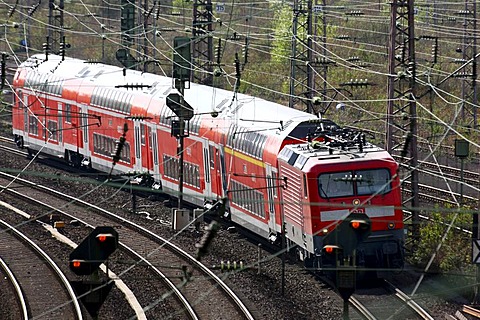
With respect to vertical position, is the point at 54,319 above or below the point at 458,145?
below

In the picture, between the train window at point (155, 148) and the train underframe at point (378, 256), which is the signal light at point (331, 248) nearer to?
the train underframe at point (378, 256)

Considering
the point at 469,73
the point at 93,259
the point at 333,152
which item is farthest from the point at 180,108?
the point at 469,73

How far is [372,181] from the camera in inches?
869

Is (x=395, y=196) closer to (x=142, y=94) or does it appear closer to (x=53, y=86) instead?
(x=142, y=94)

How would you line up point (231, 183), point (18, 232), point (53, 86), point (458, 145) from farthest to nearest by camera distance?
point (53, 86)
point (18, 232)
point (231, 183)
point (458, 145)

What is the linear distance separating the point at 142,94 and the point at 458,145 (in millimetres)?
12019

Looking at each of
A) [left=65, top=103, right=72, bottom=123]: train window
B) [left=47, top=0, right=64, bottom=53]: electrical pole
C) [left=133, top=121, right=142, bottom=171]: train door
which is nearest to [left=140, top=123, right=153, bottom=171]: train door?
[left=133, top=121, right=142, bottom=171]: train door

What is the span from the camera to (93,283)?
13664 mm

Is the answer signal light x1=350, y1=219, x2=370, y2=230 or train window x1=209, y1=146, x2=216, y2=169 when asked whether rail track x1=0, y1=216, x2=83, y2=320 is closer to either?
train window x1=209, y1=146, x2=216, y2=169

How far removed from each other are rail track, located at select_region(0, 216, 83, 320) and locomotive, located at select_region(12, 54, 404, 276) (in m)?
2.96

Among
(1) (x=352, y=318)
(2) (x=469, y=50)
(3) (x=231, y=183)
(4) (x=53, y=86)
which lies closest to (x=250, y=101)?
(3) (x=231, y=183)

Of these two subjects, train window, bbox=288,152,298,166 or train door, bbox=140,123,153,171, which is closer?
train window, bbox=288,152,298,166

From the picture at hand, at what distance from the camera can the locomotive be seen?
21875 mm

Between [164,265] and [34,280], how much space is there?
293 centimetres
